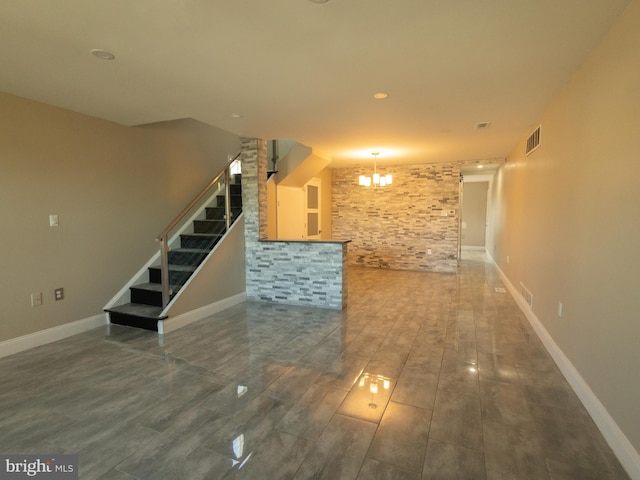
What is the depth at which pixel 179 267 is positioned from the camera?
13.4 ft

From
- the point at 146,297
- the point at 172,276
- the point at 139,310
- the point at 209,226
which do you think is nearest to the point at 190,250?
the point at 172,276

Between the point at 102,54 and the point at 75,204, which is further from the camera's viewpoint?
the point at 75,204

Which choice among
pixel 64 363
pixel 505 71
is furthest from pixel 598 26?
pixel 64 363

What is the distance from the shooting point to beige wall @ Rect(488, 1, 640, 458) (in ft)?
5.75

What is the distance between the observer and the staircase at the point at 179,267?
3.87 metres

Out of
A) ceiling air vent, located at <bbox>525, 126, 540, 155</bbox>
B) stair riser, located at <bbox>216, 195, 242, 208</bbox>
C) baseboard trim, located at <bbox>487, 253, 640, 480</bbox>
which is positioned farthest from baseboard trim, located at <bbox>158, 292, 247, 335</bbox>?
ceiling air vent, located at <bbox>525, 126, 540, 155</bbox>

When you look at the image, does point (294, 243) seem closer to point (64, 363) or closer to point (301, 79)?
point (301, 79)

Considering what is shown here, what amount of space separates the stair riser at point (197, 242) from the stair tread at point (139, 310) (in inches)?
36.9

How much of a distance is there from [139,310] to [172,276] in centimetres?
57

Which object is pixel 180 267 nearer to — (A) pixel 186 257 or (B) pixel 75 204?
(A) pixel 186 257

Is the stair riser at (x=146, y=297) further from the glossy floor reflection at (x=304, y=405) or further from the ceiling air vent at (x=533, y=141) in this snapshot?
the ceiling air vent at (x=533, y=141)

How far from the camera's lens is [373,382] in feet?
8.33

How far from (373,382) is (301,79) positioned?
262cm

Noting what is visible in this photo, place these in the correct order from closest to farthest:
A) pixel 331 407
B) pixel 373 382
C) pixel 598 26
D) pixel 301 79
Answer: pixel 598 26
pixel 331 407
pixel 373 382
pixel 301 79
